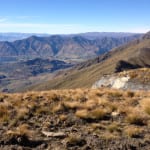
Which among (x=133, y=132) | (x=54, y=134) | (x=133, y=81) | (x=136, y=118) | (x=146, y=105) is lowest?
(x=133, y=81)

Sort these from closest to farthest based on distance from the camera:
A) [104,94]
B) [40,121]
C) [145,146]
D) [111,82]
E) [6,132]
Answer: [145,146]
[6,132]
[40,121]
[104,94]
[111,82]

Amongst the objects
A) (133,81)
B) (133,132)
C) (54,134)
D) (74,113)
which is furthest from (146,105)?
(133,81)

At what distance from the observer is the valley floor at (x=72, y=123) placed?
13461 mm

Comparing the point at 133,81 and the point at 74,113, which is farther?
the point at 133,81

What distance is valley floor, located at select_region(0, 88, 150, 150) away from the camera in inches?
530

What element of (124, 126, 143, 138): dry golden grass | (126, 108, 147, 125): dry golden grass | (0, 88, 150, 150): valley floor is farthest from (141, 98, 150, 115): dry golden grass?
(124, 126, 143, 138): dry golden grass

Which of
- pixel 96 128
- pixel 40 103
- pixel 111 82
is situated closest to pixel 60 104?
pixel 40 103

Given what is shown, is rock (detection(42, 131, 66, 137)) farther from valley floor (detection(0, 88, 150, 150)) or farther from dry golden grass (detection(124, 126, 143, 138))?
dry golden grass (detection(124, 126, 143, 138))

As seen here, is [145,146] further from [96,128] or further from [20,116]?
[20,116]

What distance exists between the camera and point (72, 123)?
54.1 ft

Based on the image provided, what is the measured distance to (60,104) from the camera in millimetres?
19469

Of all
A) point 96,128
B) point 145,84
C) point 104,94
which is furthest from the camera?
point 145,84

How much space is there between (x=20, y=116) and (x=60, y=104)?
126 inches

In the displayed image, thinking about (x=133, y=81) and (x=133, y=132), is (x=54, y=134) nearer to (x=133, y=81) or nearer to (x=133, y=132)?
(x=133, y=132)
